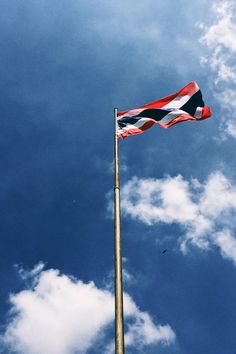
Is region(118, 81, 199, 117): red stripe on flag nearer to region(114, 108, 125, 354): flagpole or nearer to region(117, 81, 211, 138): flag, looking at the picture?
region(117, 81, 211, 138): flag

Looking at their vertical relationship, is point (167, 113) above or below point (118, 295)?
above

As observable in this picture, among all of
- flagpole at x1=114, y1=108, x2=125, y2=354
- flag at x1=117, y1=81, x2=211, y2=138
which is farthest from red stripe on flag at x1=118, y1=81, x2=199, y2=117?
flagpole at x1=114, y1=108, x2=125, y2=354

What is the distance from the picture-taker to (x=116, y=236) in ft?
27.2

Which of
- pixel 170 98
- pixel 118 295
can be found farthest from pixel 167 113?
pixel 118 295

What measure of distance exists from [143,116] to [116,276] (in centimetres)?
886

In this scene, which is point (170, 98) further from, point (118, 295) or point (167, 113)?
point (118, 295)

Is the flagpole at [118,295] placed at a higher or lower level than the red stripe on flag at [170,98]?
lower

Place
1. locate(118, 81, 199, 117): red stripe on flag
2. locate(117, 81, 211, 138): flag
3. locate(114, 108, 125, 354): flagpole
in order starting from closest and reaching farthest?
1. locate(114, 108, 125, 354): flagpole
2. locate(117, 81, 211, 138): flag
3. locate(118, 81, 199, 117): red stripe on flag

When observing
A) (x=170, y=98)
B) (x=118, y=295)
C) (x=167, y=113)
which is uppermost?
(x=170, y=98)

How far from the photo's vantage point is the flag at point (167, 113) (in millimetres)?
14477

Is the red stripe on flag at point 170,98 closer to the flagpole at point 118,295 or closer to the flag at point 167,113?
the flag at point 167,113

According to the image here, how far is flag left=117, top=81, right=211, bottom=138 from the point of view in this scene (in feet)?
47.5

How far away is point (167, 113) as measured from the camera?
48.3 ft

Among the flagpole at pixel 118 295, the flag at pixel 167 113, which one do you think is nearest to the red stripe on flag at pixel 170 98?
the flag at pixel 167 113
